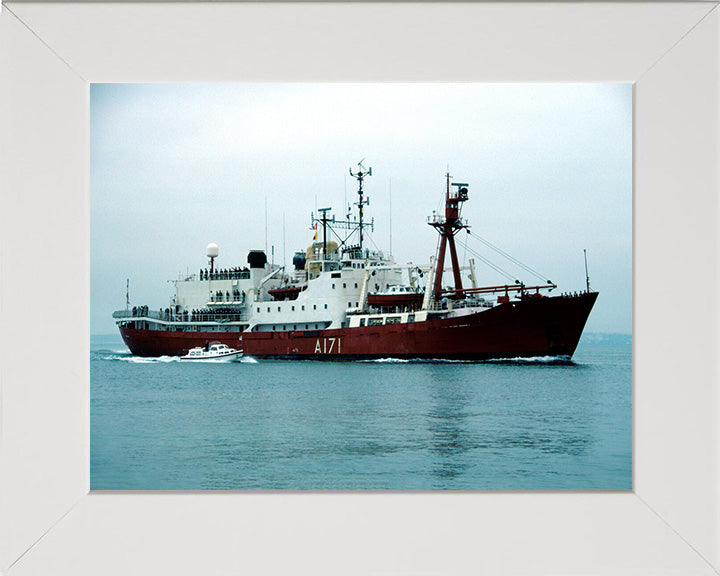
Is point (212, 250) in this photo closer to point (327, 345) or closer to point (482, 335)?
point (327, 345)

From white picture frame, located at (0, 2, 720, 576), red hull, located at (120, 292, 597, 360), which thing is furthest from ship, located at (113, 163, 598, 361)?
white picture frame, located at (0, 2, 720, 576)

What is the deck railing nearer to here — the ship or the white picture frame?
the ship

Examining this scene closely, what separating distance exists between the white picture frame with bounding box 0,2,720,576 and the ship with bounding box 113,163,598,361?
9985 mm

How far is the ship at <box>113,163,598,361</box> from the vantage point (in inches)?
531

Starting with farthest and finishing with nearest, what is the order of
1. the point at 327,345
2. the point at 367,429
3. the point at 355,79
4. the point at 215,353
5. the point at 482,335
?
the point at 215,353 → the point at 327,345 → the point at 482,335 → the point at 367,429 → the point at 355,79

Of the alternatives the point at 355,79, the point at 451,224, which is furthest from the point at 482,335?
the point at 355,79

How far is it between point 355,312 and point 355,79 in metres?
11.9

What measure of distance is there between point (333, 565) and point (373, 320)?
1198 cm

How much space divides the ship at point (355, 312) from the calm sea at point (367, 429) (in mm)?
510

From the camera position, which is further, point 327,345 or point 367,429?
point 327,345

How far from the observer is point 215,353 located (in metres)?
16.0
